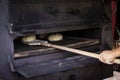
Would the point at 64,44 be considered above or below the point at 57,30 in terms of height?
below

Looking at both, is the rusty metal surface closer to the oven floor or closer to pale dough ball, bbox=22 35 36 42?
the oven floor

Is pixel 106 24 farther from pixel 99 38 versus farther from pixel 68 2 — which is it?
pixel 68 2

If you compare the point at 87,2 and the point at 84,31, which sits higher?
the point at 87,2

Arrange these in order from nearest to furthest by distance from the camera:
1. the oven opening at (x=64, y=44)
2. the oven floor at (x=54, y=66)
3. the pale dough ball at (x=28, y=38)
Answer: the oven floor at (x=54, y=66) → the oven opening at (x=64, y=44) → the pale dough ball at (x=28, y=38)

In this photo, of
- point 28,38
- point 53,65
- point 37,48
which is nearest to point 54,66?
point 53,65

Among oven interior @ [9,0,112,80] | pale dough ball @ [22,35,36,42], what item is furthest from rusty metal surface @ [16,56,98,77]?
pale dough ball @ [22,35,36,42]

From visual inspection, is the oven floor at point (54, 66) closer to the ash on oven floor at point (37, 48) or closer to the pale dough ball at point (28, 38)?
the ash on oven floor at point (37, 48)

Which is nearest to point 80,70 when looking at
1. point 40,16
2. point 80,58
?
point 80,58

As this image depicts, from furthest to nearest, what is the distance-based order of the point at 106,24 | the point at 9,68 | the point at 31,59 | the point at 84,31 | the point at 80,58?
the point at 84,31 → the point at 106,24 → the point at 80,58 → the point at 31,59 → the point at 9,68

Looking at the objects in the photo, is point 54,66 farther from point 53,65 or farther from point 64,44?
point 64,44

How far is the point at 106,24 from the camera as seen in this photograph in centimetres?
238

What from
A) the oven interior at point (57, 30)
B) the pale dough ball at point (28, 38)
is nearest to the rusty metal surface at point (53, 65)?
the oven interior at point (57, 30)

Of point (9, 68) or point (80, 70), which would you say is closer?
point (9, 68)

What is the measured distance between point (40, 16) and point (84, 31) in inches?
32.2
